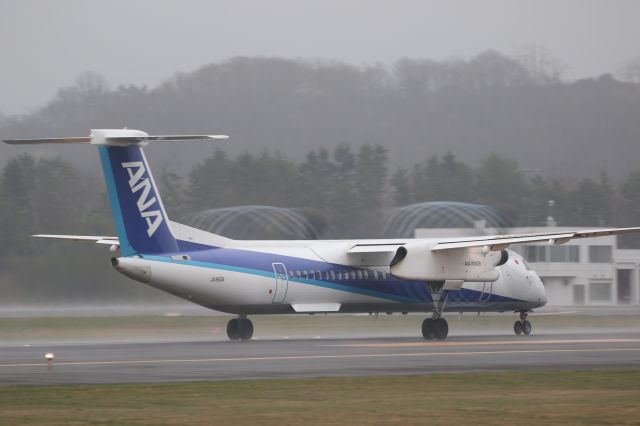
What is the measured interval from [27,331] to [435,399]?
25.3 meters

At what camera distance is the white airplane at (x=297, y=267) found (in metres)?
31.6

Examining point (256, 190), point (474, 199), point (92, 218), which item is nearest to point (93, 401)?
point (92, 218)

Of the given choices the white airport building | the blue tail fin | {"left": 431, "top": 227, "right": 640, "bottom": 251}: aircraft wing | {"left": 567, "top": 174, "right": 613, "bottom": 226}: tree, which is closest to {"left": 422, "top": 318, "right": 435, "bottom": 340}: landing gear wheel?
{"left": 431, "top": 227, "right": 640, "bottom": 251}: aircraft wing

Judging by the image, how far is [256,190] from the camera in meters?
77.3

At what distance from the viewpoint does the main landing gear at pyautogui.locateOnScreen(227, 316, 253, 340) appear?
35.9 meters

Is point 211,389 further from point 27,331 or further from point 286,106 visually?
point 286,106

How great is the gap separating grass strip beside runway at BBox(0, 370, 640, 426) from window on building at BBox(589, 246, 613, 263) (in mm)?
49973

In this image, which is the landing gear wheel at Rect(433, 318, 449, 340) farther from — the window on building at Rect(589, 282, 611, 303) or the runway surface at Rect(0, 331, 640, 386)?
the window on building at Rect(589, 282, 611, 303)

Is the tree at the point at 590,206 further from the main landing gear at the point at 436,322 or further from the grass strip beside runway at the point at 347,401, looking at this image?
the grass strip beside runway at the point at 347,401

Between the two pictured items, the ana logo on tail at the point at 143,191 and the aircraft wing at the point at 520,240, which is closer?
the ana logo on tail at the point at 143,191

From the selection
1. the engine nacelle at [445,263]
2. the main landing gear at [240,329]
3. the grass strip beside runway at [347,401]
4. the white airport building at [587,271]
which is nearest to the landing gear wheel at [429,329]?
the engine nacelle at [445,263]

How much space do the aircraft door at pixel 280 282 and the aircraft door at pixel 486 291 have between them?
766 cm

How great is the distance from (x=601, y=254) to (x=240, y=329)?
137 feet

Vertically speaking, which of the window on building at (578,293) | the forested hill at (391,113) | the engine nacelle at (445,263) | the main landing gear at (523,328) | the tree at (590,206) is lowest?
the main landing gear at (523,328)
